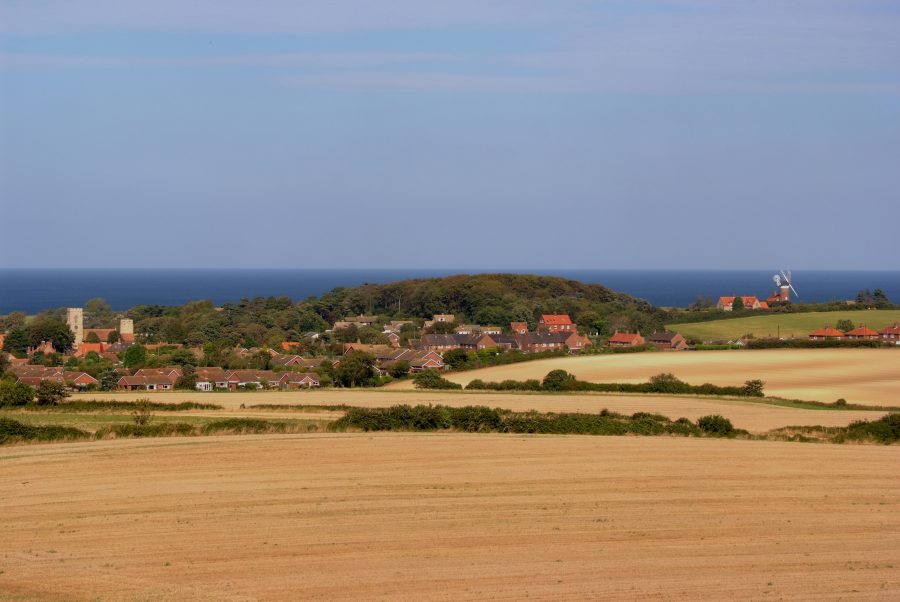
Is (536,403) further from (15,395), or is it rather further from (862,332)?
(862,332)

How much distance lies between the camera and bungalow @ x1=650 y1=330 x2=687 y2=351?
8431cm

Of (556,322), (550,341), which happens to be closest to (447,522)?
(550,341)

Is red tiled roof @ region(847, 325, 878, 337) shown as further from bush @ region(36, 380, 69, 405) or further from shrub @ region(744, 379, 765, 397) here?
bush @ region(36, 380, 69, 405)

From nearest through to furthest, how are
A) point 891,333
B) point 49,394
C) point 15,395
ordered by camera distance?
1. point 15,395
2. point 49,394
3. point 891,333

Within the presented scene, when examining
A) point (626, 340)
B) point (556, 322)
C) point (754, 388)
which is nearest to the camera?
point (754, 388)

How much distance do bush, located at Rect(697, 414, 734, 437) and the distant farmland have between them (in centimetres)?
5824

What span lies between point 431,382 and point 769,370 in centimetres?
1934

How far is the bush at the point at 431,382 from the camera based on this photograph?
172 ft

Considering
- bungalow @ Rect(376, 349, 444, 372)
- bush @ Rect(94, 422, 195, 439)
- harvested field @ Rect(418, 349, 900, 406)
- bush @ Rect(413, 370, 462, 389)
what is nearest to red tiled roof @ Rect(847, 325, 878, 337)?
harvested field @ Rect(418, 349, 900, 406)

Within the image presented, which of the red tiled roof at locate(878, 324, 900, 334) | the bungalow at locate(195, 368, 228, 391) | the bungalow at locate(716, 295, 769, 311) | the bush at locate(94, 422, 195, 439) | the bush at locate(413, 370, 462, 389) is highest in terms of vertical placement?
the bungalow at locate(716, 295, 769, 311)

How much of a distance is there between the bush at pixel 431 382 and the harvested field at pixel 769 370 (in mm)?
965

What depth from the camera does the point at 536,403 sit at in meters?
43.0

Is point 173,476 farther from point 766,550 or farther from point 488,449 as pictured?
point 766,550

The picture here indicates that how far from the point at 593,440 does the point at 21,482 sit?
1544 cm
